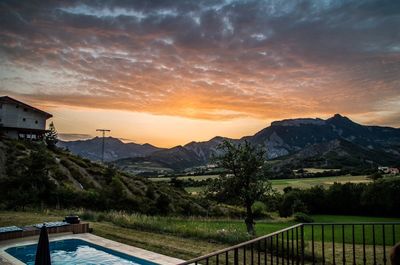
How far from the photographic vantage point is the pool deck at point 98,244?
11.5m

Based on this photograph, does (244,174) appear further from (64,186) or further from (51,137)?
(51,137)

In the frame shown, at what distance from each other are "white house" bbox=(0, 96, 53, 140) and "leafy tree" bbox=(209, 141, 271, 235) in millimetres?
45799

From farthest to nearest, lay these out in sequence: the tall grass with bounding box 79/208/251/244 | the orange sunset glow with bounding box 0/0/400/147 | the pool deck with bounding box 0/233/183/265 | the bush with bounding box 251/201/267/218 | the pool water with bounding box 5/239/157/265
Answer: the bush with bounding box 251/201/267/218, the orange sunset glow with bounding box 0/0/400/147, the tall grass with bounding box 79/208/251/244, the pool water with bounding box 5/239/157/265, the pool deck with bounding box 0/233/183/265

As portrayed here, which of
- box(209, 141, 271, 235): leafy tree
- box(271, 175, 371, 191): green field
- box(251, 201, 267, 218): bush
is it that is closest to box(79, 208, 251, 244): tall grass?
box(209, 141, 271, 235): leafy tree

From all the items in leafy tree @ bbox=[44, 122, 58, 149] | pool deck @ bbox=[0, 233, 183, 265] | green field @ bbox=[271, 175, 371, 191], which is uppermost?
leafy tree @ bbox=[44, 122, 58, 149]

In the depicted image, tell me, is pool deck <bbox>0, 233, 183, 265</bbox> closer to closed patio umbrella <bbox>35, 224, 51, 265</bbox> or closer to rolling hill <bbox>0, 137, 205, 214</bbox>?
closed patio umbrella <bbox>35, 224, 51, 265</bbox>

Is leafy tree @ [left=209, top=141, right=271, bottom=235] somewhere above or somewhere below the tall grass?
above

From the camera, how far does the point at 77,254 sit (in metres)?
14.8

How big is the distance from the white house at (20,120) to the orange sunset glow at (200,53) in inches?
1155

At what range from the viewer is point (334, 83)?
85.3ft

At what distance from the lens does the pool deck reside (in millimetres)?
11531

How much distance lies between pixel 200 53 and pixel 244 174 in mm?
9481

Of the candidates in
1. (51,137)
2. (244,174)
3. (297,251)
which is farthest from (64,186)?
(297,251)

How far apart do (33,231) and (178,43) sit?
14.3m
